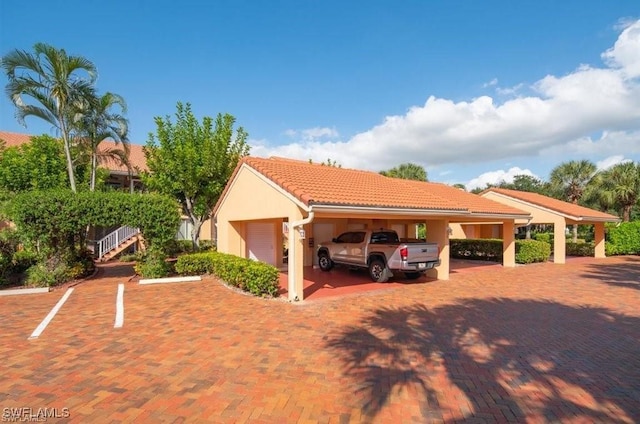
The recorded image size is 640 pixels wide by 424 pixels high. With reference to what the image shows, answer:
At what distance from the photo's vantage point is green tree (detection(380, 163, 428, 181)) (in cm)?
3428

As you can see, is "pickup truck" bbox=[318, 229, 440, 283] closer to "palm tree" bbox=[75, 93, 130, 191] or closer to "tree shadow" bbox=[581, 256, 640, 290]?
"tree shadow" bbox=[581, 256, 640, 290]

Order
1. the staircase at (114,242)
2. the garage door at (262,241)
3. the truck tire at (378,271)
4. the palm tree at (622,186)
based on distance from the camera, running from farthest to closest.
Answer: the palm tree at (622,186) < the staircase at (114,242) < the garage door at (262,241) < the truck tire at (378,271)

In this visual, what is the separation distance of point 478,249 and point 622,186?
16322 mm

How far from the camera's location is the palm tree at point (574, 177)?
31250mm

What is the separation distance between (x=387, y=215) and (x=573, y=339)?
5.52 meters

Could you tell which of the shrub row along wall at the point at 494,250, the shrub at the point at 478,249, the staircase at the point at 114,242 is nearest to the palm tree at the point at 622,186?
the shrub row along wall at the point at 494,250

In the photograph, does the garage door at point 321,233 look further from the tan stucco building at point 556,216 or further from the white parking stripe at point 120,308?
the tan stucco building at point 556,216

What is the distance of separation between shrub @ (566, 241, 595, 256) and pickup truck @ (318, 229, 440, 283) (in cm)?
1673

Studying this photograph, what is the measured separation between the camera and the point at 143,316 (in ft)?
25.2

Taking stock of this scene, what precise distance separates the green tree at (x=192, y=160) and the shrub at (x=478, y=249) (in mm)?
14526

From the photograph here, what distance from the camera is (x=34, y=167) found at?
17.1m

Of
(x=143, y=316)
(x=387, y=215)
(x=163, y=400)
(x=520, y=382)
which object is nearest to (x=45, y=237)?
(x=143, y=316)

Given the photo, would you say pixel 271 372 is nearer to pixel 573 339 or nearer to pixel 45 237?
pixel 573 339

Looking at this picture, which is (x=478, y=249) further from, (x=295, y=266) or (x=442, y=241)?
(x=295, y=266)
